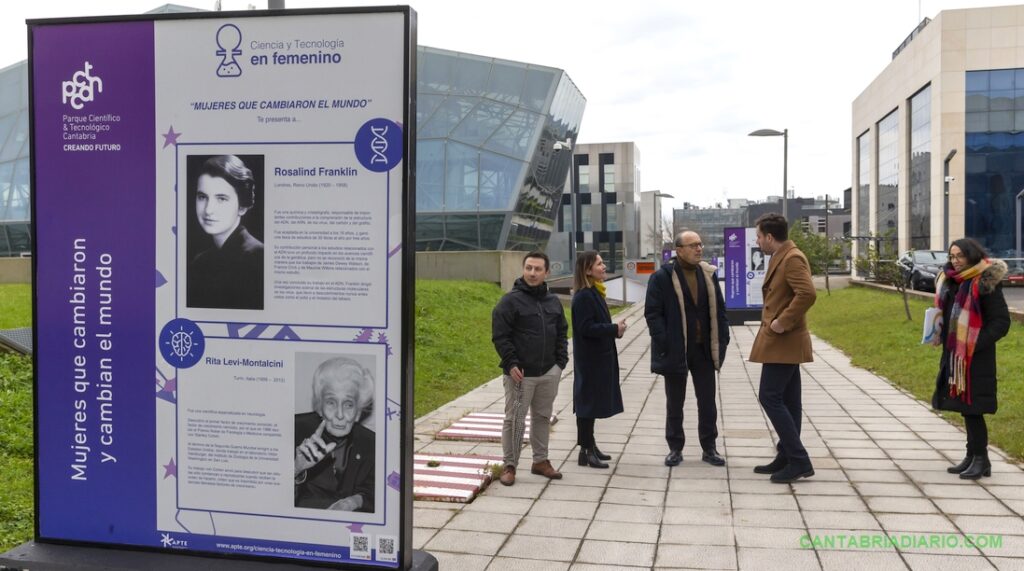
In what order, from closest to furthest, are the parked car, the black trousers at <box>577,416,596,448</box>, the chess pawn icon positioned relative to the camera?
the chess pawn icon
the black trousers at <box>577,416,596,448</box>
the parked car

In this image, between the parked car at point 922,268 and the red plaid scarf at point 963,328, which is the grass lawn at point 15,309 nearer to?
the red plaid scarf at point 963,328

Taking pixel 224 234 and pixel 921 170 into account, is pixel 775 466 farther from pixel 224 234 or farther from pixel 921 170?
pixel 921 170

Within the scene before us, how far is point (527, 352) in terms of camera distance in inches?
269

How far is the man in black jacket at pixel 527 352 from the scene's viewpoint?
22.3ft

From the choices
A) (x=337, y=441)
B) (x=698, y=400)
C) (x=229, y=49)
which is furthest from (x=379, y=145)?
(x=698, y=400)

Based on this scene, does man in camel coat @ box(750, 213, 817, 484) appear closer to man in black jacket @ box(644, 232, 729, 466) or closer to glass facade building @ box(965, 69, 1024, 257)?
man in black jacket @ box(644, 232, 729, 466)

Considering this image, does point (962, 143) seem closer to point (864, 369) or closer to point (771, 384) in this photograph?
point (864, 369)

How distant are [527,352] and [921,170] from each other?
53035mm

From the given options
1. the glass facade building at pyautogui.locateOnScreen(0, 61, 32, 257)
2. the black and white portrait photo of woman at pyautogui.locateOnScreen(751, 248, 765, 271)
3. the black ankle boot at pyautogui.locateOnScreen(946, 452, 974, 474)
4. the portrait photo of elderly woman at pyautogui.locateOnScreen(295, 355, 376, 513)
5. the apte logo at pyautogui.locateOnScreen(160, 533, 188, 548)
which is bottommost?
the black ankle boot at pyautogui.locateOnScreen(946, 452, 974, 474)

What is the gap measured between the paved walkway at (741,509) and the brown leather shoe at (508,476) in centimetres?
6

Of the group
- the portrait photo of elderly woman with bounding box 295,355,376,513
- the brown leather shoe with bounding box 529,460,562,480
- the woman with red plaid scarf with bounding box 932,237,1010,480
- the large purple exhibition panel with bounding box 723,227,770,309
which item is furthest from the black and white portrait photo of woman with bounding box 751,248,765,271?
the portrait photo of elderly woman with bounding box 295,355,376,513

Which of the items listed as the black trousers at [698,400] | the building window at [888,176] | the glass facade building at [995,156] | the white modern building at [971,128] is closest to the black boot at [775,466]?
the black trousers at [698,400]

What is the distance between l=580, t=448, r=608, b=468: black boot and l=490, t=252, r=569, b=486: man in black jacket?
50cm

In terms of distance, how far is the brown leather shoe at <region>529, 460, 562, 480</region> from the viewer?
274 inches
